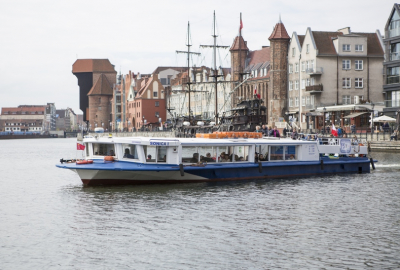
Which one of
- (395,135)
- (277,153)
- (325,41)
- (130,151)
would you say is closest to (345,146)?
(277,153)

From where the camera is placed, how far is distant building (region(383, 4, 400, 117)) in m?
77.6

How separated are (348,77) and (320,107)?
7199 millimetres

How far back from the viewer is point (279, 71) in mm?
111625

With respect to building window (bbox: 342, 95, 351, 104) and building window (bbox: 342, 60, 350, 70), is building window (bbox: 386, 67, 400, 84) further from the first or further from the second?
building window (bbox: 342, 60, 350, 70)

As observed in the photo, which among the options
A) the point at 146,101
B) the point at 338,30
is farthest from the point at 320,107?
the point at 146,101

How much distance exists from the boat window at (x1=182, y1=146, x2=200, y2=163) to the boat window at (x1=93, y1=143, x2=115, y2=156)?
3.91 meters

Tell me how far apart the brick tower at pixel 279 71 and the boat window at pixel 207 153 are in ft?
256

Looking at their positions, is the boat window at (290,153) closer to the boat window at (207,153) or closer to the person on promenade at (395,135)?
the boat window at (207,153)

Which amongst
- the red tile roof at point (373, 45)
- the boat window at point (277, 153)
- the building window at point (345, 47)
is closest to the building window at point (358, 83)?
the red tile roof at point (373, 45)

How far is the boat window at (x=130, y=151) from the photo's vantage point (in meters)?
33.0

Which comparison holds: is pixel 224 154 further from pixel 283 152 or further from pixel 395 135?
pixel 395 135

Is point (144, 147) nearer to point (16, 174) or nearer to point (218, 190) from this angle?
point (218, 190)

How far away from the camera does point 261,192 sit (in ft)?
103

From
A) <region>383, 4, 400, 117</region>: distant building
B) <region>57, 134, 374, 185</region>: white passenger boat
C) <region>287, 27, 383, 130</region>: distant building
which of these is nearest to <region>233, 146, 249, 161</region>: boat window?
<region>57, 134, 374, 185</region>: white passenger boat
